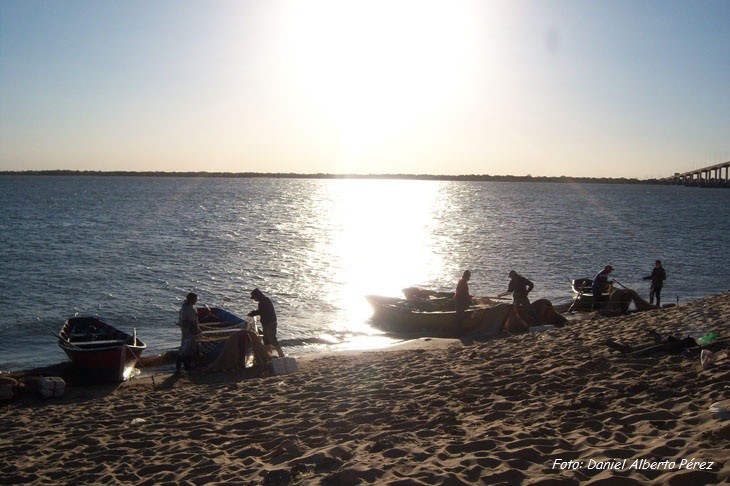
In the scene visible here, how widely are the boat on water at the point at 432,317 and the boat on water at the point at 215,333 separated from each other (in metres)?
5.38

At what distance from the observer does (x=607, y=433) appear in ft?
22.2

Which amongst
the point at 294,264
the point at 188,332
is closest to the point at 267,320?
the point at 188,332

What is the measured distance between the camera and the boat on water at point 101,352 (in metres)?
13.2

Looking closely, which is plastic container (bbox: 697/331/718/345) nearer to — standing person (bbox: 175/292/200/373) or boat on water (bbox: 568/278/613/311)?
boat on water (bbox: 568/278/613/311)

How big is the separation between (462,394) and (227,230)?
48.6 meters

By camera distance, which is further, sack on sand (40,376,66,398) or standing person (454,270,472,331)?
standing person (454,270,472,331)

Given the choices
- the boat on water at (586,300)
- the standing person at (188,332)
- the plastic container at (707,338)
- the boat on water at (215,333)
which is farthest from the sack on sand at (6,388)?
the boat on water at (586,300)

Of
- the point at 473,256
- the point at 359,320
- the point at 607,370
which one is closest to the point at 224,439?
the point at 607,370

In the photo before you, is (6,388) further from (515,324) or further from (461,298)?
(515,324)

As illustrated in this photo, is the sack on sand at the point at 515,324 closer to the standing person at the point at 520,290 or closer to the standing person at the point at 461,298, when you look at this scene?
the standing person at the point at 520,290

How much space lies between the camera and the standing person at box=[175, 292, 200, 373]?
1320 cm

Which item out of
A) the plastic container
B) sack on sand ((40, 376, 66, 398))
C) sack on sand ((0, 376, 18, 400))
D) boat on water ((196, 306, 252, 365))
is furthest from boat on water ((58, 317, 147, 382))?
the plastic container

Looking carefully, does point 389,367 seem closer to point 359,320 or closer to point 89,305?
point 359,320

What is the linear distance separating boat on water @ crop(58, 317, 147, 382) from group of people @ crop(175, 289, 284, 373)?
43.7 inches
